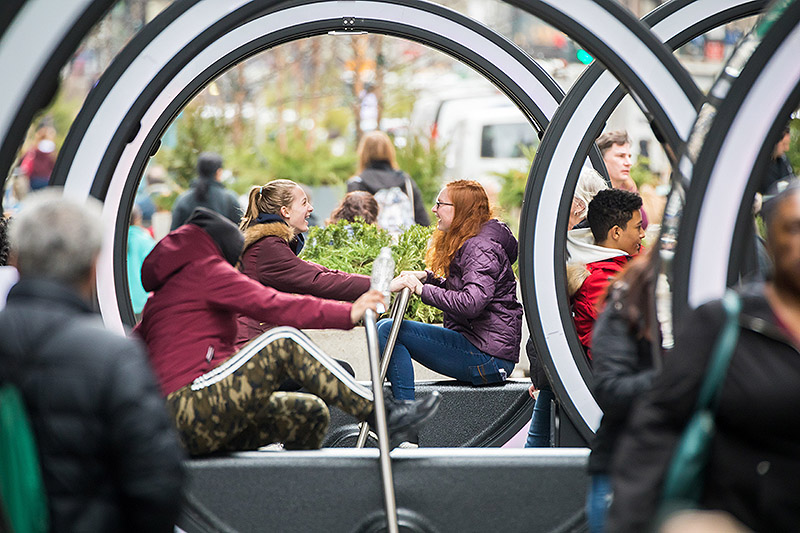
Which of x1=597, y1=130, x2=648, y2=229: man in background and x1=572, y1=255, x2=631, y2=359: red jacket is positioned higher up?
x1=597, y1=130, x2=648, y2=229: man in background

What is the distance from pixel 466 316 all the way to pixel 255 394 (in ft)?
6.31

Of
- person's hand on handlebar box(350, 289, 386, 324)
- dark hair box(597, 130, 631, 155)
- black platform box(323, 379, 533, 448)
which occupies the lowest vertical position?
black platform box(323, 379, 533, 448)

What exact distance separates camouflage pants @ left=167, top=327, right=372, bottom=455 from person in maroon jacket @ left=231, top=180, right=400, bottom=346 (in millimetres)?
1394

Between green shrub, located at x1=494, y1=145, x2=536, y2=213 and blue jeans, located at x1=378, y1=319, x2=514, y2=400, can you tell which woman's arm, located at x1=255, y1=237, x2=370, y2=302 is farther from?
green shrub, located at x1=494, y1=145, x2=536, y2=213

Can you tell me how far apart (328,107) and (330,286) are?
22.6m

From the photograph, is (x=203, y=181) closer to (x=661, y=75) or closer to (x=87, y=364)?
(x=661, y=75)

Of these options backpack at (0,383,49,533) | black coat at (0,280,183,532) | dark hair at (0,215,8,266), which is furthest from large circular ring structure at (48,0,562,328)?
backpack at (0,383,49,533)

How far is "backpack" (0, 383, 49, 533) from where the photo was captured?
106 inches

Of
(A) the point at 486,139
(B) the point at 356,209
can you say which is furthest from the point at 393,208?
(A) the point at 486,139

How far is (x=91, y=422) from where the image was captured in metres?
2.72

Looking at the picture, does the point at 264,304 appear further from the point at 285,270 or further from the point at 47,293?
the point at 47,293

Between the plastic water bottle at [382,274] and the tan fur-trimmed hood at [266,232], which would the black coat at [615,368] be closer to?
the plastic water bottle at [382,274]

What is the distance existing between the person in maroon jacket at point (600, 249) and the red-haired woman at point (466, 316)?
681mm

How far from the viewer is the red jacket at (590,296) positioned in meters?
5.45
